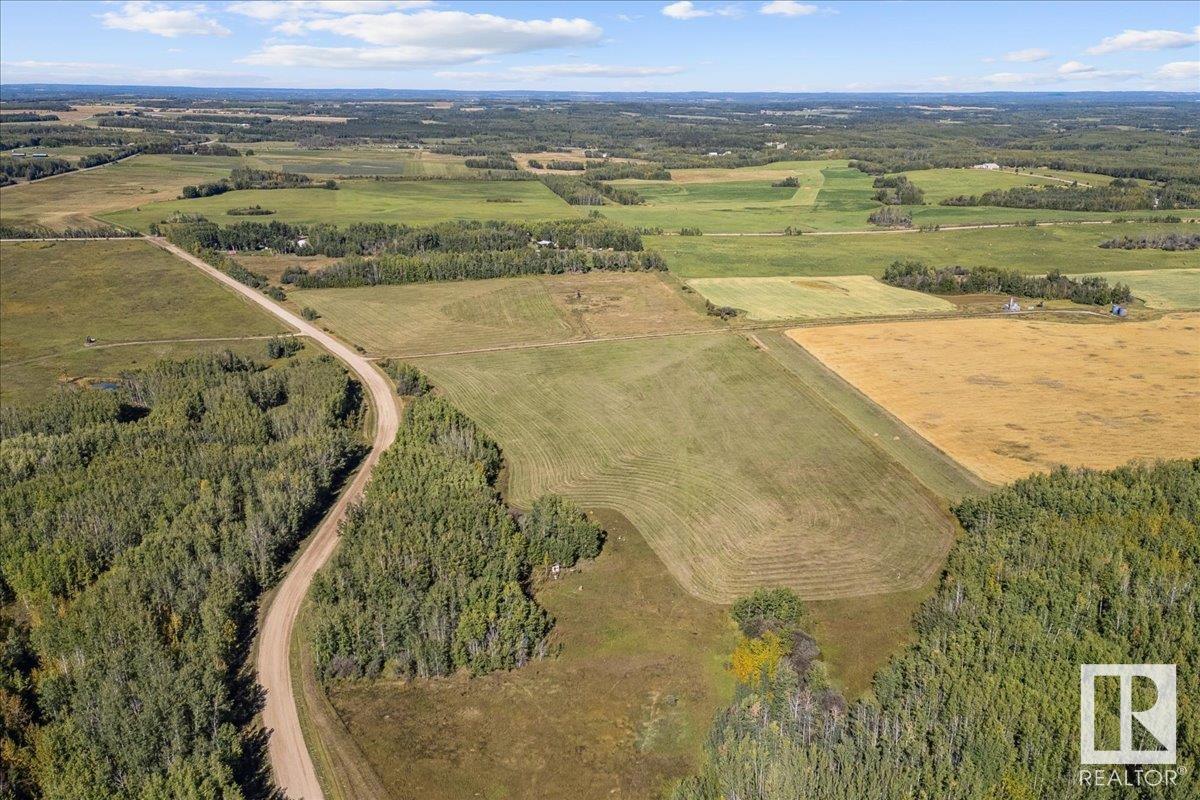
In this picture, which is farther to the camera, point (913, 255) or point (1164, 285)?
point (913, 255)

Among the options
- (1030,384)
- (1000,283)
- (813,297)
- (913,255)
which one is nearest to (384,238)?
(813,297)

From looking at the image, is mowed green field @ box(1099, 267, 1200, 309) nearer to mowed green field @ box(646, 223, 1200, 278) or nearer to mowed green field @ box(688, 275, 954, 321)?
mowed green field @ box(646, 223, 1200, 278)

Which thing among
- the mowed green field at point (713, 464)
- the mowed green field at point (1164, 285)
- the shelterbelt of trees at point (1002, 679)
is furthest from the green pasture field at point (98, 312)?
the mowed green field at point (1164, 285)

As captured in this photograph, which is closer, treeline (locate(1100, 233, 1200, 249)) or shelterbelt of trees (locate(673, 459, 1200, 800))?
shelterbelt of trees (locate(673, 459, 1200, 800))

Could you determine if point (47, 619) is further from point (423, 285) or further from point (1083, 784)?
point (423, 285)

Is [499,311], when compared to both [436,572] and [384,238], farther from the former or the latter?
[436,572]

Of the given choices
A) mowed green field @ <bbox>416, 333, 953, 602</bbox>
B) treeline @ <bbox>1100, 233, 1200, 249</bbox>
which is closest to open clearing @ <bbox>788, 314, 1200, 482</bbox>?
mowed green field @ <bbox>416, 333, 953, 602</bbox>

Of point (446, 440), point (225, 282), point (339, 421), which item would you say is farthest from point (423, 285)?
point (446, 440)
